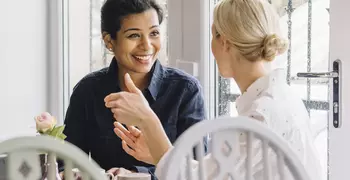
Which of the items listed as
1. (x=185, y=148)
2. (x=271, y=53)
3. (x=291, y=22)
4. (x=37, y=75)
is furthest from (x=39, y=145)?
(x=37, y=75)

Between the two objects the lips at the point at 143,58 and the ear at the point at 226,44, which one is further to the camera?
the lips at the point at 143,58

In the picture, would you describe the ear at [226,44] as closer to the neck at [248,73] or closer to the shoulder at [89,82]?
the neck at [248,73]

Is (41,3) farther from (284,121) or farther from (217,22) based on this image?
(284,121)

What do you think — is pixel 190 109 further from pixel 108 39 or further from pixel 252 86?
pixel 252 86

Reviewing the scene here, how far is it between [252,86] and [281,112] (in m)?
0.15

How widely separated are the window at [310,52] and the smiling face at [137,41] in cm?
47

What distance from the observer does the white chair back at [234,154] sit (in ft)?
3.15

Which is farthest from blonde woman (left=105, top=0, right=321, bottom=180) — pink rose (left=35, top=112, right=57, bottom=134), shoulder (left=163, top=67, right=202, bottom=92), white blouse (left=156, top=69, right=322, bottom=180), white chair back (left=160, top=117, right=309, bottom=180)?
shoulder (left=163, top=67, right=202, bottom=92)

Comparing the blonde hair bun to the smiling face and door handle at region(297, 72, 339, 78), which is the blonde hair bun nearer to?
door handle at region(297, 72, 339, 78)

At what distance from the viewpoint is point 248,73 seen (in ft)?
5.19

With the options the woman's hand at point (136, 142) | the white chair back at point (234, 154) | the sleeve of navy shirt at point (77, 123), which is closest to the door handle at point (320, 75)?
the woman's hand at point (136, 142)

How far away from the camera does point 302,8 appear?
82.7 inches

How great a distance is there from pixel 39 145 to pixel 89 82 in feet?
4.57

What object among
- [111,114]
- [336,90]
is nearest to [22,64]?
[111,114]
